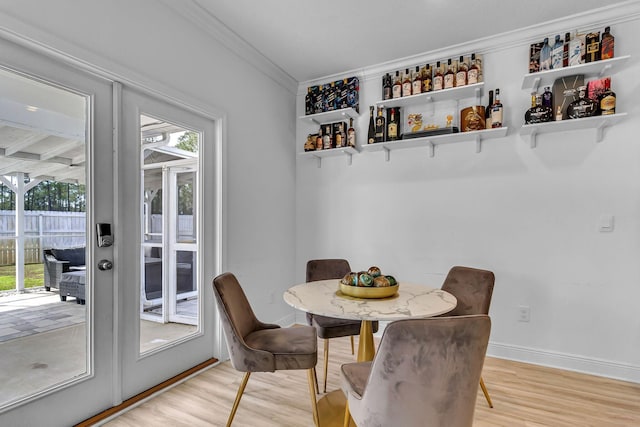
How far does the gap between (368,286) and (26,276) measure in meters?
1.74

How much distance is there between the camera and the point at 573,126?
2.55 meters

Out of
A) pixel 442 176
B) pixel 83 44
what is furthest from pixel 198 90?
pixel 442 176

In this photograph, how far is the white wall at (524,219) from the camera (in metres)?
2.47

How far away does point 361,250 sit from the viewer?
341cm

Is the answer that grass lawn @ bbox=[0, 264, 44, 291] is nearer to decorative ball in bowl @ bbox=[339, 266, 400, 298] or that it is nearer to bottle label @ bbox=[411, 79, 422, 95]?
decorative ball in bowl @ bbox=[339, 266, 400, 298]

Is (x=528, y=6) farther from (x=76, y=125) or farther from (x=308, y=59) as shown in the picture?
(x=76, y=125)

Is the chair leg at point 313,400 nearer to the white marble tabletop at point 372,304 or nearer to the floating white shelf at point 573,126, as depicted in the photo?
the white marble tabletop at point 372,304

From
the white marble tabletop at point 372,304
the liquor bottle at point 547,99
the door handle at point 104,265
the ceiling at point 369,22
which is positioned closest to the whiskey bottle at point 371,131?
the ceiling at point 369,22

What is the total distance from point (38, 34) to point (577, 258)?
3.71m

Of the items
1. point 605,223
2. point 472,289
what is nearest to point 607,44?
point 605,223

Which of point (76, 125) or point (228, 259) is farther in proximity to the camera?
point (228, 259)

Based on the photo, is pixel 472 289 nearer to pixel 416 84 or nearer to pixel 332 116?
pixel 416 84

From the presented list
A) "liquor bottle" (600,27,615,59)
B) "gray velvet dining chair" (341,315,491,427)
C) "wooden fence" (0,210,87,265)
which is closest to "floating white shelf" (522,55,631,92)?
"liquor bottle" (600,27,615,59)

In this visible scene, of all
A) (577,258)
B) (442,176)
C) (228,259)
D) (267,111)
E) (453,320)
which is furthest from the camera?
(267,111)
